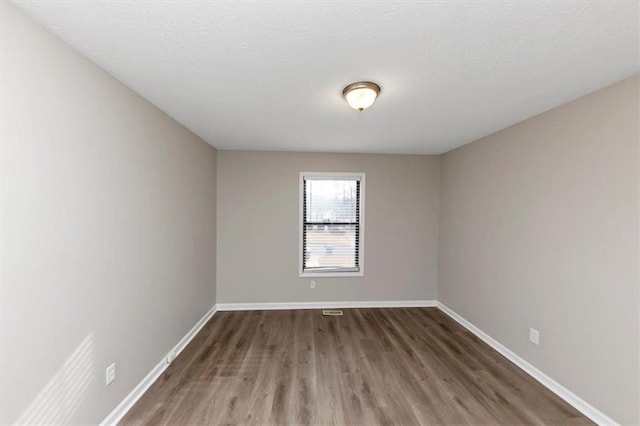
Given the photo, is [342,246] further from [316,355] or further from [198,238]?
[198,238]

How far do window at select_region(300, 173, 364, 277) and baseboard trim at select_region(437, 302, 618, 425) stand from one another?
177cm

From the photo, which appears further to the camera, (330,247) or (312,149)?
(330,247)

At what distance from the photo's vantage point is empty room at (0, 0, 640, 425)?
1.27 metres

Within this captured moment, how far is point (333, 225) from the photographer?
432 cm

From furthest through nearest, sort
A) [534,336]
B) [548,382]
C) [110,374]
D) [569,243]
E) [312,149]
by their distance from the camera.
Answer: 1. [312,149]
2. [534,336]
3. [548,382]
4. [569,243]
5. [110,374]

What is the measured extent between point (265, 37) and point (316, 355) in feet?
9.14

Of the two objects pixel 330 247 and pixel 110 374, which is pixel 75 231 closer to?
pixel 110 374

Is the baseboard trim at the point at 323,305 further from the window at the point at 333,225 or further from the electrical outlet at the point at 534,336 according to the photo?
the electrical outlet at the point at 534,336

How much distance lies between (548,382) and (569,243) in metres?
1.22

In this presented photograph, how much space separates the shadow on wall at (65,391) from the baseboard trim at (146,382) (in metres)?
0.38

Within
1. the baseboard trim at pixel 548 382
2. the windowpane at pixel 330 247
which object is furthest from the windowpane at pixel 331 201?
the baseboard trim at pixel 548 382

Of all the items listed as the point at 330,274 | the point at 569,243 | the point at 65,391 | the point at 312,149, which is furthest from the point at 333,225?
the point at 65,391

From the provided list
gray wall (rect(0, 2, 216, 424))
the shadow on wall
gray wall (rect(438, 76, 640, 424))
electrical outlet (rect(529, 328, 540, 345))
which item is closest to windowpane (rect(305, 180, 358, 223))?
gray wall (rect(438, 76, 640, 424))

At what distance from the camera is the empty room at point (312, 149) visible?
127cm
